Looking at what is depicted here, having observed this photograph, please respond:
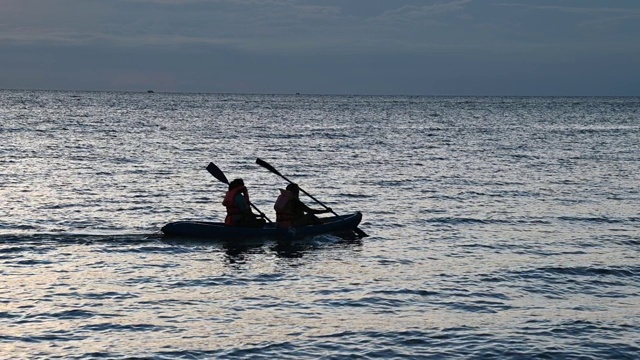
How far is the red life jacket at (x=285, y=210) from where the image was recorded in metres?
22.5

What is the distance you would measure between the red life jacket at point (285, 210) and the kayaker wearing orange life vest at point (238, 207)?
676 mm

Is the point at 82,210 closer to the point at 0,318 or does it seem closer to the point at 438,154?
the point at 0,318

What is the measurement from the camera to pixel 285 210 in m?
22.5

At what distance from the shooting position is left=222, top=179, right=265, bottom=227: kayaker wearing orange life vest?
2205 cm

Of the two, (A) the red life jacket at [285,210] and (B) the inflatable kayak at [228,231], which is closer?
(B) the inflatable kayak at [228,231]

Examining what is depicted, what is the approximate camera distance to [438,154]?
53.4 m

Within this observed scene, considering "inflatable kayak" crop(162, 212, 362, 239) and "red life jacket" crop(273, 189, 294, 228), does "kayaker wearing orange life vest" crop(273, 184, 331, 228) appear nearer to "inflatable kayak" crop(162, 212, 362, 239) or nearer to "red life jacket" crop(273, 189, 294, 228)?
"red life jacket" crop(273, 189, 294, 228)

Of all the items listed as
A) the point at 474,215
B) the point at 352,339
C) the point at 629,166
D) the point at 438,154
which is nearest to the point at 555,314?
the point at 352,339

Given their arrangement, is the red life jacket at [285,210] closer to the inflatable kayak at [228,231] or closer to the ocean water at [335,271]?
the inflatable kayak at [228,231]

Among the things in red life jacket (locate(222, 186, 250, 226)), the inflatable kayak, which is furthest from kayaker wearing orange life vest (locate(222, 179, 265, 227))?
the inflatable kayak

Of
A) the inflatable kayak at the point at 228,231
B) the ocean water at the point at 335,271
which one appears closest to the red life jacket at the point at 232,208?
the inflatable kayak at the point at 228,231

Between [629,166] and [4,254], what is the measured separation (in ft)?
111

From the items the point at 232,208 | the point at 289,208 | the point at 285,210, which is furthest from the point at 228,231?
the point at 289,208

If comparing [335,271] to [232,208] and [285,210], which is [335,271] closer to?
[285,210]
